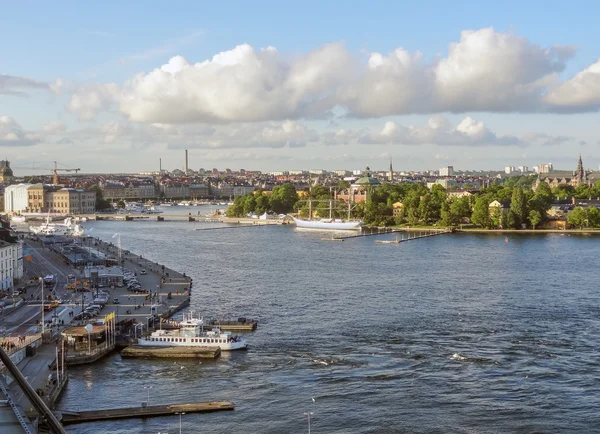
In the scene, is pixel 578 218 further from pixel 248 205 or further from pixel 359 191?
pixel 359 191

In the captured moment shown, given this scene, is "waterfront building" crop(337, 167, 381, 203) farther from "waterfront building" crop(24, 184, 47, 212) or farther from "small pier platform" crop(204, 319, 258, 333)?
"small pier platform" crop(204, 319, 258, 333)

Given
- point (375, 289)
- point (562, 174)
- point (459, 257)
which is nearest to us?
point (375, 289)

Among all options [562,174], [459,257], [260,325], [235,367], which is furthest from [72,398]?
[562,174]

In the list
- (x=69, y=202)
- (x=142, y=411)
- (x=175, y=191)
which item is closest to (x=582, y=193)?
(x=69, y=202)

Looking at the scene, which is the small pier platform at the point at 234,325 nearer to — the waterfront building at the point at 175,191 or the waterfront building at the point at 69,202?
the waterfront building at the point at 69,202

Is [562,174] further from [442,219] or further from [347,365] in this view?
[347,365]

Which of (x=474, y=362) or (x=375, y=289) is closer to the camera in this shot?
(x=474, y=362)
